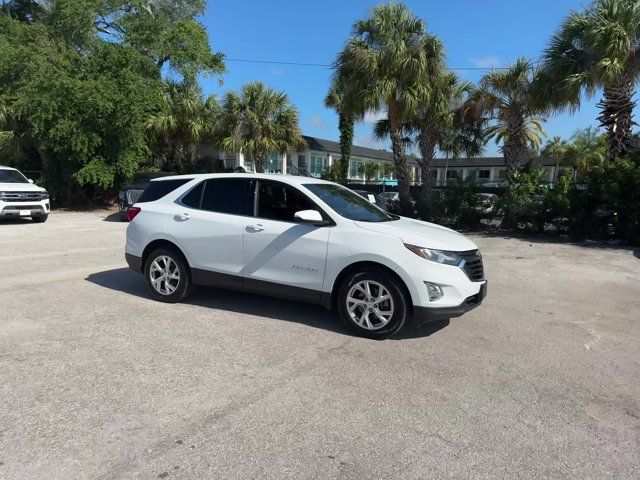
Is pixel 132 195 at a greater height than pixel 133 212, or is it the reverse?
pixel 132 195

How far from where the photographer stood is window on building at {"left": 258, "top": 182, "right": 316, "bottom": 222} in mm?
5703

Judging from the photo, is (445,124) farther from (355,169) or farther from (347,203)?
(355,169)

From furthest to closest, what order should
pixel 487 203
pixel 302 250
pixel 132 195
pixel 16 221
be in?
pixel 132 195
pixel 16 221
pixel 487 203
pixel 302 250

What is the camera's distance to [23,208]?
15.6 metres

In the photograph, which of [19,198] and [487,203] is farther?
[19,198]

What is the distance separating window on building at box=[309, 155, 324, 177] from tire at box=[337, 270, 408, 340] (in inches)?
1211

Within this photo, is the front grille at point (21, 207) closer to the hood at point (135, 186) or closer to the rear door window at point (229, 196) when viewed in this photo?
the hood at point (135, 186)

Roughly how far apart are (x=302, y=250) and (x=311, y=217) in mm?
390

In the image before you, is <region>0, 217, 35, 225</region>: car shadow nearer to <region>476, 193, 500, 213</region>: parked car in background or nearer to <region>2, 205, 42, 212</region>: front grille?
<region>2, 205, 42, 212</region>: front grille

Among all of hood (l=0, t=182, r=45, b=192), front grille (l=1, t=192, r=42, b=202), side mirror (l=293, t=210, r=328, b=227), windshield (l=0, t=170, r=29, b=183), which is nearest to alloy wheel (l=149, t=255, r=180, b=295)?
side mirror (l=293, t=210, r=328, b=227)

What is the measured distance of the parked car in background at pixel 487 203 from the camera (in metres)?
14.9

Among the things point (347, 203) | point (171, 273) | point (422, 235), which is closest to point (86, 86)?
point (171, 273)

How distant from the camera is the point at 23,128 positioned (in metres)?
23.1

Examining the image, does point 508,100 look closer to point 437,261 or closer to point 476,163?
point 437,261
